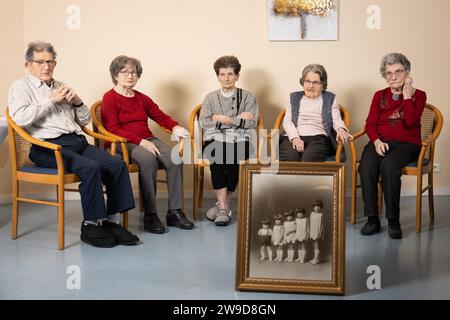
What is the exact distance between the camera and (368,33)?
5.04 metres

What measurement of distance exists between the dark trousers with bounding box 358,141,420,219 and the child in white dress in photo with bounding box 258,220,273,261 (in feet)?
4.38

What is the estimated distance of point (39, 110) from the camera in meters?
3.56

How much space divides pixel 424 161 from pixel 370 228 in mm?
586

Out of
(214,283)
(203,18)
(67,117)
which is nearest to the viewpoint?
(214,283)

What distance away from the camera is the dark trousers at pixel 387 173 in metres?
3.84

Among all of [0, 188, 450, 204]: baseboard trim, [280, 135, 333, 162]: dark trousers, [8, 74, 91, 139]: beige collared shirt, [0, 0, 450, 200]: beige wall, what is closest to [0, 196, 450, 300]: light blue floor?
[280, 135, 333, 162]: dark trousers

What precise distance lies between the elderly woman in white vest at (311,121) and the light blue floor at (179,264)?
23.8 inches

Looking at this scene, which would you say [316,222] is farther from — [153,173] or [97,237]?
[153,173]

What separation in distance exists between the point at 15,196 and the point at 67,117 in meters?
0.57

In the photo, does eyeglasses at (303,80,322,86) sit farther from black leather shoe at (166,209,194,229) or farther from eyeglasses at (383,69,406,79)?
black leather shoe at (166,209,194,229)

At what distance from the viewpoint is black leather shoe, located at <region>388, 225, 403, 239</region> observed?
3744mm
